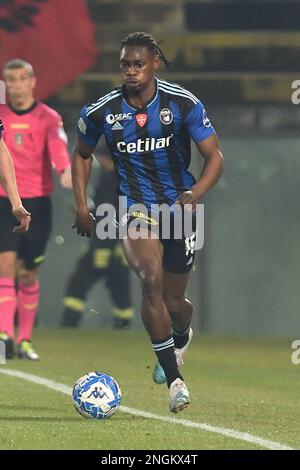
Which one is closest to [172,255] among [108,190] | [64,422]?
[64,422]

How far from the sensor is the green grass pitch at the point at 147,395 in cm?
845

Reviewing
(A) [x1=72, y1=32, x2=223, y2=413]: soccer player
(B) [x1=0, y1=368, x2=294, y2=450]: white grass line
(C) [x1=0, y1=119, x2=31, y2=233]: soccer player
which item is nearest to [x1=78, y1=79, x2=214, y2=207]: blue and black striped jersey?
(A) [x1=72, y1=32, x2=223, y2=413]: soccer player

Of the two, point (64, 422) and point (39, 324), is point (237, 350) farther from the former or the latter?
point (64, 422)

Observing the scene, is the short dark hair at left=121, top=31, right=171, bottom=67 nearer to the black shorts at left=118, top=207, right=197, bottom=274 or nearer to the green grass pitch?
the black shorts at left=118, top=207, right=197, bottom=274

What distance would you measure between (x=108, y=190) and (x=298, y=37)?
2.46m

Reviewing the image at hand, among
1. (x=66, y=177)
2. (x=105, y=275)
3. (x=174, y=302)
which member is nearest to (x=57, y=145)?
(x=66, y=177)

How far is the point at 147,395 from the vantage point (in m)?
11.1

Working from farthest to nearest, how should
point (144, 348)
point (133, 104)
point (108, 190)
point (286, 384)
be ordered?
point (108, 190) → point (144, 348) → point (286, 384) → point (133, 104)

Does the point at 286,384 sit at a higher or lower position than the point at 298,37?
lower

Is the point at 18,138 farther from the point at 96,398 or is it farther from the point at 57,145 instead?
the point at 96,398

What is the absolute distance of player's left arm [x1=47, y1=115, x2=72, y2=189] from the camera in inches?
533

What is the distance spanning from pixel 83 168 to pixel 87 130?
0.24 m

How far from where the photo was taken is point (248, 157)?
17.9 metres

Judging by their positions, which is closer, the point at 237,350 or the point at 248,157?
the point at 237,350
